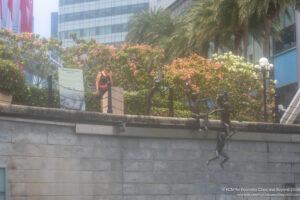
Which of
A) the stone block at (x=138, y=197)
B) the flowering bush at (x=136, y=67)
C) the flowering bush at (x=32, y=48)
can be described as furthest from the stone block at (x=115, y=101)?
the flowering bush at (x=32, y=48)

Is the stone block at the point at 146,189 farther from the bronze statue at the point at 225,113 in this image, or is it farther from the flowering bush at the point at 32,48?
the flowering bush at the point at 32,48

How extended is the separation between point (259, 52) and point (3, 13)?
23902mm

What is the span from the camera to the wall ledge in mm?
13453

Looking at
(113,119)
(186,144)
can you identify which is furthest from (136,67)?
(113,119)

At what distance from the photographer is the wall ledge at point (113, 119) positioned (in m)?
13.5

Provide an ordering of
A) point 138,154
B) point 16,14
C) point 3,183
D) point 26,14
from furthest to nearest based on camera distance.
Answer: point 26,14 < point 16,14 < point 138,154 < point 3,183

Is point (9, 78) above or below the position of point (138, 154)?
above

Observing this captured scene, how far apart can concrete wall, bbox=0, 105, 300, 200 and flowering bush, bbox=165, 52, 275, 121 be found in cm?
294

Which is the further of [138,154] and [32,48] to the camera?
[32,48]

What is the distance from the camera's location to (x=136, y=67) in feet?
97.4

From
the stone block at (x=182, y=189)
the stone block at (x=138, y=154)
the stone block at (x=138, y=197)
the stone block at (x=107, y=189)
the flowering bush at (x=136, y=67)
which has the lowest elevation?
the stone block at (x=138, y=197)

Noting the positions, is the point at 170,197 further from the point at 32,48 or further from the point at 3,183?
the point at 32,48

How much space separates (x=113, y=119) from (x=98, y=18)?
234 feet

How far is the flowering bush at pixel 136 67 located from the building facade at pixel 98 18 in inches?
1962
